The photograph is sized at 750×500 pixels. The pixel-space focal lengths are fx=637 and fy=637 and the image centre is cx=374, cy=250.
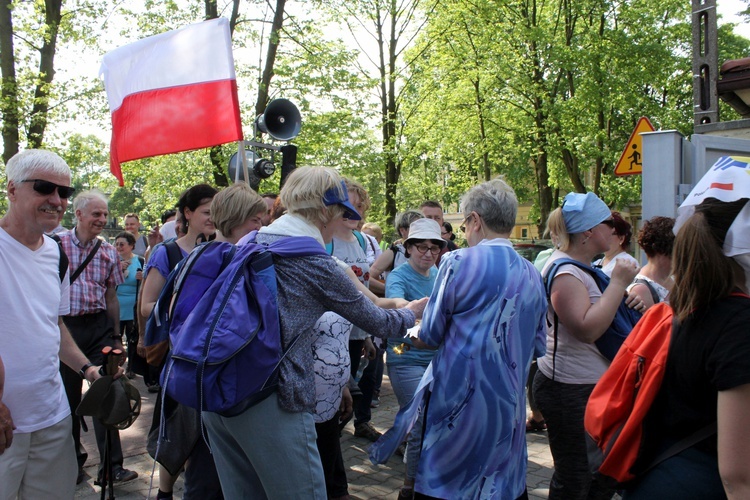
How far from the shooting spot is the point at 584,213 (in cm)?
340

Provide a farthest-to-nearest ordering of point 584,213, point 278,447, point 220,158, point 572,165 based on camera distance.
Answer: point 572,165 → point 220,158 → point 584,213 → point 278,447

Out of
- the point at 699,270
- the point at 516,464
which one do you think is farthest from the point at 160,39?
the point at 699,270

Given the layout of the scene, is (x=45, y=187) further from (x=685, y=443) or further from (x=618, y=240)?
(x=618, y=240)

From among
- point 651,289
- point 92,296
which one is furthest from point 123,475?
point 651,289

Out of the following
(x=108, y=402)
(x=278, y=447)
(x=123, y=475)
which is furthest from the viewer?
(x=123, y=475)

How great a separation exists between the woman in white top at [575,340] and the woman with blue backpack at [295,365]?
1.11 meters

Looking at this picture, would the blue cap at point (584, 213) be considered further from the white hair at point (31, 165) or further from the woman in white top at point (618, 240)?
the white hair at point (31, 165)

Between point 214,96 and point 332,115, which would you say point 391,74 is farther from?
point 214,96

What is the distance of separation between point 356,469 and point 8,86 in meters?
11.6

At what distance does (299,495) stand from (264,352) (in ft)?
1.87

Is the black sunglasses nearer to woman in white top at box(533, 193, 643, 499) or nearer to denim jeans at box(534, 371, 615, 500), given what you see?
woman in white top at box(533, 193, 643, 499)

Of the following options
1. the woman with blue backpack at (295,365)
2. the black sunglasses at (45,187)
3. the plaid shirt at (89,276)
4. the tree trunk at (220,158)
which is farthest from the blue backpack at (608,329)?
the tree trunk at (220,158)

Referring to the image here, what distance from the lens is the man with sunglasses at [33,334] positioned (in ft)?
8.47

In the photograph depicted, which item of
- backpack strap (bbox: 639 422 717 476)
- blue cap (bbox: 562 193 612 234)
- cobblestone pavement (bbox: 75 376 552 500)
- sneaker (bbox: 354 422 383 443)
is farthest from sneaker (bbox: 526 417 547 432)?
backpack strap (bbox: 639 422 717 476)
